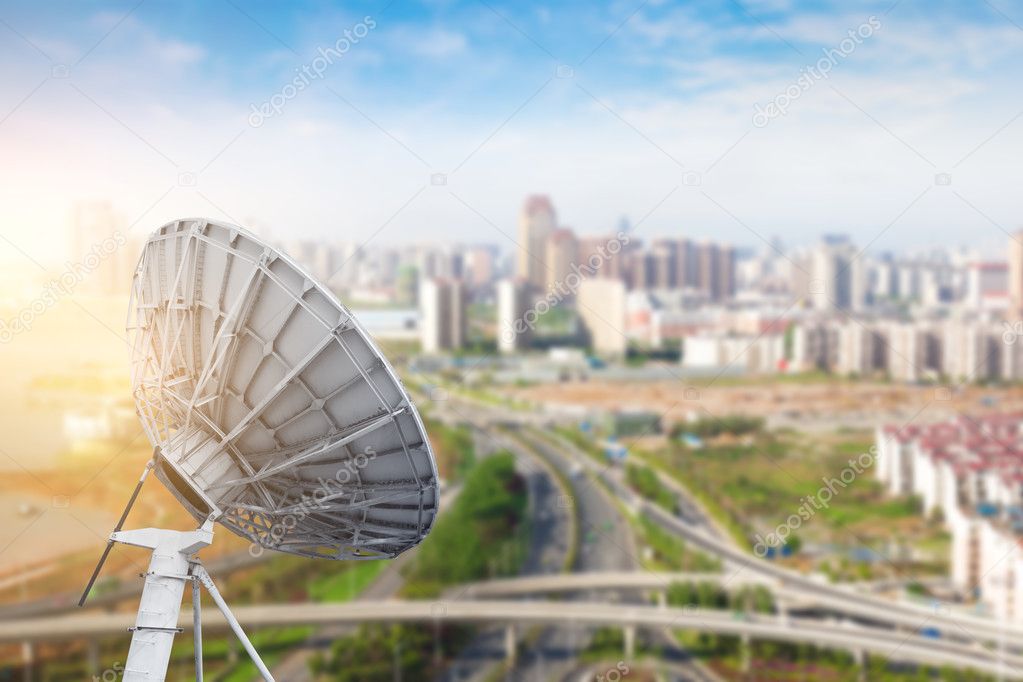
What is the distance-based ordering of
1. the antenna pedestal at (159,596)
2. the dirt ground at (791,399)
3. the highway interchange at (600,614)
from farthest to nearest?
the dirt ground at (791,399) → the highway interchange at (600,614) → the antenna pedestal at (159,596)

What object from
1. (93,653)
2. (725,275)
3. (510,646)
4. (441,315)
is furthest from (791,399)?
(93,653)

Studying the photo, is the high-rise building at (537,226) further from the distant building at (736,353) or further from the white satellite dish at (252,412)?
the white satellite dish at (252,412)

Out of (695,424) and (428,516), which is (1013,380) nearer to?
(695,424)

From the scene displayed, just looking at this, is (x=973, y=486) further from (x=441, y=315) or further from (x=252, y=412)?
(x=252, y=412)

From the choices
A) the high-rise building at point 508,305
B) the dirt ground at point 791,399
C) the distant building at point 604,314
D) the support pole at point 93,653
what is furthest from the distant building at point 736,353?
the support pole at point 93,653

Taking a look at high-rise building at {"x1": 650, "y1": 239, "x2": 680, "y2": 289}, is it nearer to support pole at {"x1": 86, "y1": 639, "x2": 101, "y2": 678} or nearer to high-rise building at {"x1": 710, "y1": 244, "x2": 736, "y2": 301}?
high-rise building at {"x1": 710, "y1": 244, "x2": 736, "y2": 301}

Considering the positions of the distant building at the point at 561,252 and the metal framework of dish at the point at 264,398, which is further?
the distant building at the point at 561,252

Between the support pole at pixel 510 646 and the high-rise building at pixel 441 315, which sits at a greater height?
the high-rise building at pixel 441 315

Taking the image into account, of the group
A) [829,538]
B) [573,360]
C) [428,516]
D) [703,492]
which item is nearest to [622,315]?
[573,360]
